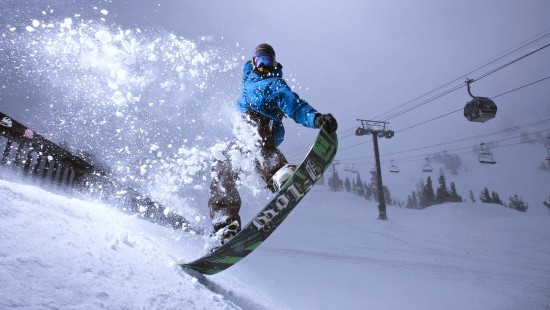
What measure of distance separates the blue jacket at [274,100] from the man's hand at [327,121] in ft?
0.17

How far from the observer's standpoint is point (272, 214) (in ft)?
8.88

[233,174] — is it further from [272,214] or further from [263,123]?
[272,214]

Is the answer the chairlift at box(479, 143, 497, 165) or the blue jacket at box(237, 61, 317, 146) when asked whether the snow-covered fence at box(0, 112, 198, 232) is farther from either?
the chairlift at box(479, 143, 497, 165)

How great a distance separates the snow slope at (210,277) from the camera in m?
1.24

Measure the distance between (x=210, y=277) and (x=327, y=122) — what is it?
1.74 m

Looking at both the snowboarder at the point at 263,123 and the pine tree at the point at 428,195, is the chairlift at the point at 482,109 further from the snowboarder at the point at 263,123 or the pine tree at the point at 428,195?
the pine tree at the point at 428,195

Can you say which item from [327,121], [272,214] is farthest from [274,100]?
[272,214]

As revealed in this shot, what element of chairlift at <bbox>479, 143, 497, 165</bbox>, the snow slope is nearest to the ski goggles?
the snow slope

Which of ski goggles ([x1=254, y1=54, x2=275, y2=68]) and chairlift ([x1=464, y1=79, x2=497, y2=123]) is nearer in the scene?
ski goggles ([x1=254, y1=54, x2=275, y2=68])

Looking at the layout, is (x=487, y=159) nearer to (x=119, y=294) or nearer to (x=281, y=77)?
(x=281, y=77)

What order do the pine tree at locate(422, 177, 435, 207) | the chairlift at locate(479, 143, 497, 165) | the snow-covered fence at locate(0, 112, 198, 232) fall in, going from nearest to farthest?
the snow-covered fence at locate(0, 112, 198, 232)
the chairlift at locate(479, 143, 497, 165)
the pine tree at locate(422, 177, 435, 207)

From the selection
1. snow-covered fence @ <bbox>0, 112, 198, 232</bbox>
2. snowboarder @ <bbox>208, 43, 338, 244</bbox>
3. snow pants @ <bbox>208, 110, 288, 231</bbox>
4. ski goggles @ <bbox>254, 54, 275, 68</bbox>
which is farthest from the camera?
snow-covered fence @ <bbox>0, 112, 198, 232</bbox>

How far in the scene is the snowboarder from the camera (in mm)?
3046

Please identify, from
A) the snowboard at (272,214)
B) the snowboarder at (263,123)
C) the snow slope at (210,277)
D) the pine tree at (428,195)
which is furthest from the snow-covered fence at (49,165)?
the pine tree at (428,195)
